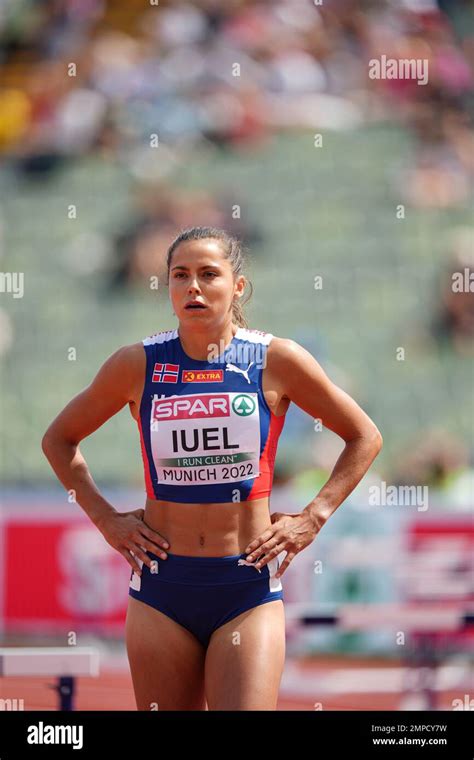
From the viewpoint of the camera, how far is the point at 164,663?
3.01 m

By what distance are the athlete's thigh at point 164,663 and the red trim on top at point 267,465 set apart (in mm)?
437

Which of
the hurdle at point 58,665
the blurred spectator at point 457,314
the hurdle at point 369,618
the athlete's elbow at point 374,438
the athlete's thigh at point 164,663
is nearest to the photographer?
the athlete's thigh at point 164,663

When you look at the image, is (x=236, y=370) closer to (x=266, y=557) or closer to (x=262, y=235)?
(x=266, y=557)

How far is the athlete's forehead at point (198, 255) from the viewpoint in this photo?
3.12 meters

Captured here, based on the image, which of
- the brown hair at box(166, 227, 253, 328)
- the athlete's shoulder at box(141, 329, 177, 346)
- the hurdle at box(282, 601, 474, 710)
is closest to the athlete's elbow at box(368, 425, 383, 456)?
the brown hair at box(166, 227, 253, 328)

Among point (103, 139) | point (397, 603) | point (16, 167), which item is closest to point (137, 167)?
point (103, 139)

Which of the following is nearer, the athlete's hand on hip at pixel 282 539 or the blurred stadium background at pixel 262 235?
the athlete's hand on hip at pixel 282 539

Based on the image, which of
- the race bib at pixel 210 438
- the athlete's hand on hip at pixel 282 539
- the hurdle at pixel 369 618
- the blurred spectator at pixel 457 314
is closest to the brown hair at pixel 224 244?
the race bib at pixel 210 438

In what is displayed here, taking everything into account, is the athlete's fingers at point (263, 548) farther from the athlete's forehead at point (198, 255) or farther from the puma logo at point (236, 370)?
the athlete's forehead at point (198, 255)

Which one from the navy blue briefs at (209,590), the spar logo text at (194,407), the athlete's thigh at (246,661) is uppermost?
the spar logo text at (194,407)

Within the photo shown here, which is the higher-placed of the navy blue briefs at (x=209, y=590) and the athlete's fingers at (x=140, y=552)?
the athlete's fingers at (x=140, y=552)

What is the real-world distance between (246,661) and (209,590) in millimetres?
234

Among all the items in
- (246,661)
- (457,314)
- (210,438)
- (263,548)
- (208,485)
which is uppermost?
(457,314)

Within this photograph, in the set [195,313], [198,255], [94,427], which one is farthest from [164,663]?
[198,255]
